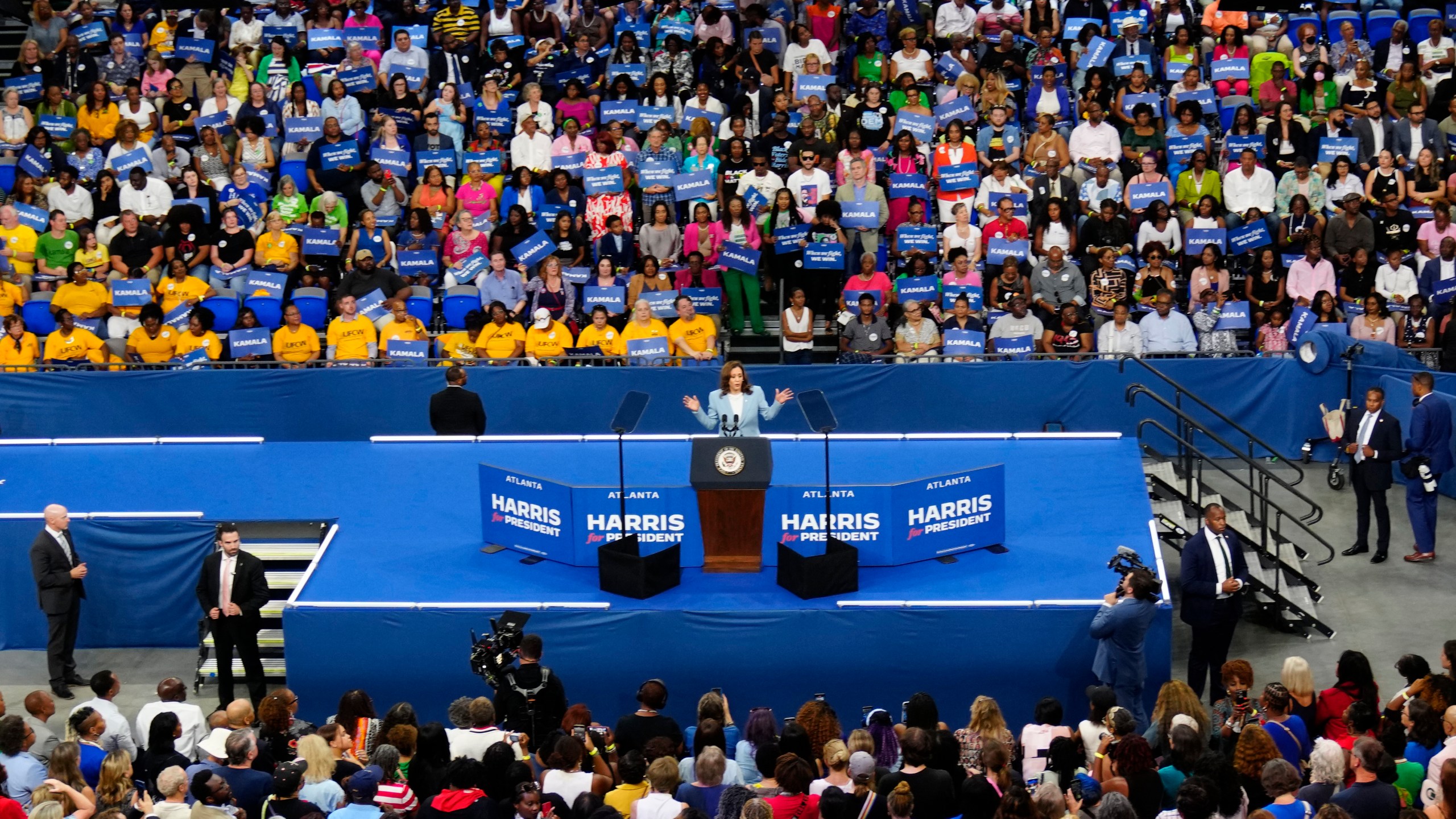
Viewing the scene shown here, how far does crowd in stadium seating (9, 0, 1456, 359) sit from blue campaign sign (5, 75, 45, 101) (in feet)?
0.13

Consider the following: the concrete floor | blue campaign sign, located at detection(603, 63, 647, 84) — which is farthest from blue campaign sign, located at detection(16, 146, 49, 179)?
the concrete floor

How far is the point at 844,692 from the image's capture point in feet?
44.4

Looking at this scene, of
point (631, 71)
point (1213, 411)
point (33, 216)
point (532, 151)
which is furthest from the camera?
point (631, 71)

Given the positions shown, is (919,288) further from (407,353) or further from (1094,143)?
(407,353)

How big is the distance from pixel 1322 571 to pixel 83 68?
59.9 feet

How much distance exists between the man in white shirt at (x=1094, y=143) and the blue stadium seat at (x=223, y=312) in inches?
410

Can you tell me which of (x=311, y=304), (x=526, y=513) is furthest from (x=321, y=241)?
(x=526, y=513)

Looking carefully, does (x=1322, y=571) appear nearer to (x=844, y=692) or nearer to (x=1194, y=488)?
(x=1194, y=488)

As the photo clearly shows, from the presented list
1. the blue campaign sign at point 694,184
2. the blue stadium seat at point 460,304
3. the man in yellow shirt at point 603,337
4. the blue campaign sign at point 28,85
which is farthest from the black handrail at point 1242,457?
the blue campaign sign at point 28,85

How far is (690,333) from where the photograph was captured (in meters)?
20.1

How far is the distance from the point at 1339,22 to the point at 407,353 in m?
13.8

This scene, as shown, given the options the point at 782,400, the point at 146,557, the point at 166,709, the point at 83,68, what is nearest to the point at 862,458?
the point at 782,400

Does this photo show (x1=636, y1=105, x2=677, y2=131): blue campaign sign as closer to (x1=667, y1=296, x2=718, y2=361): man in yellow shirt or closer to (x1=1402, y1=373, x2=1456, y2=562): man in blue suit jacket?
(x1=667, y1=296, x2=718, y2=361): man in yellow shirt

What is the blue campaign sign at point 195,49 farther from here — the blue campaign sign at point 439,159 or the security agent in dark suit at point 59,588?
the security agent in dark suit at point 59,588
